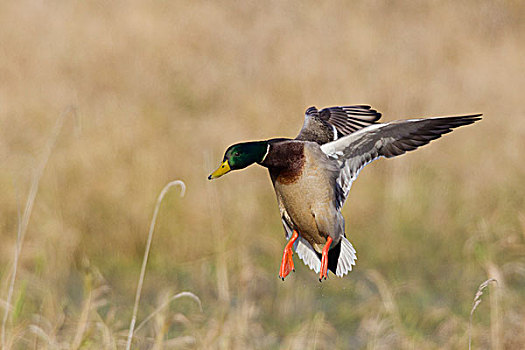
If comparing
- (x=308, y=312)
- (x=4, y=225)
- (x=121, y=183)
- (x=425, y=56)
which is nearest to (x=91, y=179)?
(x=121, y=183)

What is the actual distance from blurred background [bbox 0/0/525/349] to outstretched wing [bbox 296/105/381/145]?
137cm

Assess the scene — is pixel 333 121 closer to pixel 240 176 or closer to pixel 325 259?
pixel 325 259

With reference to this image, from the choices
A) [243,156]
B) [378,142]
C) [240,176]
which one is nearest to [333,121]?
[378,142]

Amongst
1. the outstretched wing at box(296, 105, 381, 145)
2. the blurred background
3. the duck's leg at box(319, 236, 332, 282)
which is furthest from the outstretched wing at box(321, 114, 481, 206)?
the blurred background

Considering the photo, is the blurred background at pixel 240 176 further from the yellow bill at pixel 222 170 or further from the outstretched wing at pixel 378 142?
the yellow bill at pixel 222 170

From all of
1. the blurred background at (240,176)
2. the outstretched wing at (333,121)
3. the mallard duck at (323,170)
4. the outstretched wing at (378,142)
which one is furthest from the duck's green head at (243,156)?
the blurred background at (240,176)

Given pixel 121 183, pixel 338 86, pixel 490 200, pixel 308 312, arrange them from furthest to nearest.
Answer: pixel 338 86
pixel 490 200
pixel 121 183
pixel 308 312

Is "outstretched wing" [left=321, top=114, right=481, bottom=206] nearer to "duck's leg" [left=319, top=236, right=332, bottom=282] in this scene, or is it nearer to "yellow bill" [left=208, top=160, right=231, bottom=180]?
"duck's leg" [left=319, top=236, right=332, bottom=282]

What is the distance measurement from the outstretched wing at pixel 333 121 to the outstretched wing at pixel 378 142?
0.68 ft

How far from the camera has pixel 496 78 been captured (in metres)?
11.2

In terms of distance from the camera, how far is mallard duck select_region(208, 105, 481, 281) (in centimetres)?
167

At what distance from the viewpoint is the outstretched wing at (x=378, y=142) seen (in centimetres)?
174

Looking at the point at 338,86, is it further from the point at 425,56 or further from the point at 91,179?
the point at 91,179

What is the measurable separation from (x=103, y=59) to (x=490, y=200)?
16.6ft
